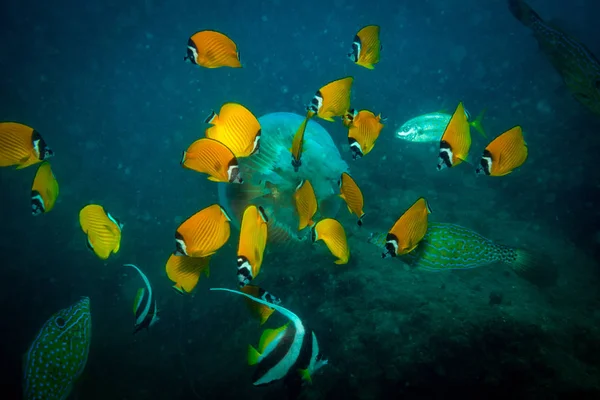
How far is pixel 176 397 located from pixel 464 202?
10.5 meters

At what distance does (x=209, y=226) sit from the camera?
8.44 feet

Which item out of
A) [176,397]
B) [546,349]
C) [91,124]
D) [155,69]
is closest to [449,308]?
[546,349]

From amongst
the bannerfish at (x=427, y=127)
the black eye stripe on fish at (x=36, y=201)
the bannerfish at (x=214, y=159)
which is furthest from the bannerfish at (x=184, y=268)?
the bannerfish at (x=427, y=127)

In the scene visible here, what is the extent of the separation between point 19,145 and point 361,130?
346cm

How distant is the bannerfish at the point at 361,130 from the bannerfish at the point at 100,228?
9.01ft

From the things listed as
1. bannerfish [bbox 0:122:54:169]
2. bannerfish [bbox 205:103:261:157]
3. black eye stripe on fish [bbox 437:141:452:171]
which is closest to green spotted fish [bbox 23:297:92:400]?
bannerfish [bbox 0:122:54:169]

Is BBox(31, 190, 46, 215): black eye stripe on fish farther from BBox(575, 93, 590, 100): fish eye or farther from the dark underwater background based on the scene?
BBox(575, 93, 590, 100): fish eye

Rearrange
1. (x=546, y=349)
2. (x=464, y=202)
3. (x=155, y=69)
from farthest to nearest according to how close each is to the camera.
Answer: (x=155, y=69) < (x=464, y=202) < (x=546, y=349)

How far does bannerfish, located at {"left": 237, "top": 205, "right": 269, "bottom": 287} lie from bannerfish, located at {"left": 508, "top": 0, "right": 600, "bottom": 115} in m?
2.76

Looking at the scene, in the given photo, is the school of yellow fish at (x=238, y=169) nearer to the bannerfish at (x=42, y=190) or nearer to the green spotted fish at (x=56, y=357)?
the bannerfish at (x=42, y=190)

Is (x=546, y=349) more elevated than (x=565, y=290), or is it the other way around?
(x=546, y=349)

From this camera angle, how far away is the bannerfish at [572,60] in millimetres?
2490

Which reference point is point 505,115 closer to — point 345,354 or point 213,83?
point 345,354

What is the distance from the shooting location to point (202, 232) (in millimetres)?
2551
